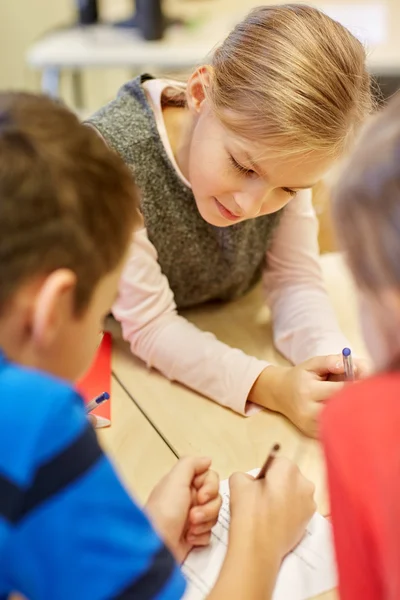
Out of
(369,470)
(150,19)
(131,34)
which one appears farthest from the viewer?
(131,34)

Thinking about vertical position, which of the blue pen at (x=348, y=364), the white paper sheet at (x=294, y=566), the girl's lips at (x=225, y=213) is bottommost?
the white paper sheet at (x=294, y=566)

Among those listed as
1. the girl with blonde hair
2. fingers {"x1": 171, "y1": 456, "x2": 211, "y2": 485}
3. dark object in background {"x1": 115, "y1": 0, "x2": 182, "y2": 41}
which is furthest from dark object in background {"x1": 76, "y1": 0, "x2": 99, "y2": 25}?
fingers {"x1": 171, "y1": 456, "x2": 211, "y2": 485}

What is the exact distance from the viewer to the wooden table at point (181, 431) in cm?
85

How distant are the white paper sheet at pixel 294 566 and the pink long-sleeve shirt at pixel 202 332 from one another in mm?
212

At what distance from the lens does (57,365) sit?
1.86 feet

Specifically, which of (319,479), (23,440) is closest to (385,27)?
(319,479)

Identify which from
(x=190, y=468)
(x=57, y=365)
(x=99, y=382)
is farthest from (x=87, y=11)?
(x=57, y=365)

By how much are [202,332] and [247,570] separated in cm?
44

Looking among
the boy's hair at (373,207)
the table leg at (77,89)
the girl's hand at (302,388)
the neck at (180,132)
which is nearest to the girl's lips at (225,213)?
the neck at (180,132)

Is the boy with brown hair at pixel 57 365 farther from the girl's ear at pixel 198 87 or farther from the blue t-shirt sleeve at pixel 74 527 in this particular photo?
the girl's ear at pixel 198 87

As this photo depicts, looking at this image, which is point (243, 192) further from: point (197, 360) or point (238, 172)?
point (197, 360)

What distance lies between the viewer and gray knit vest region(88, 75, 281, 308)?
1.07 m

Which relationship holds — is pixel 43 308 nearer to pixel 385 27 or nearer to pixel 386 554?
pixel 386 554

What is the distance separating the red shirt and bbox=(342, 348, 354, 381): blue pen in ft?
1.39
